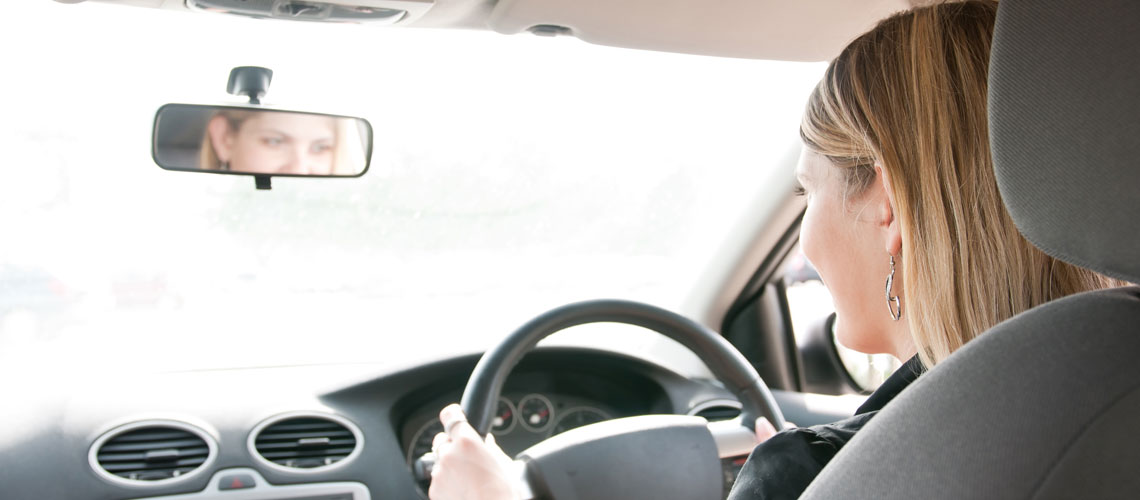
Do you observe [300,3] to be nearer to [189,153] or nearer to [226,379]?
[189,153]

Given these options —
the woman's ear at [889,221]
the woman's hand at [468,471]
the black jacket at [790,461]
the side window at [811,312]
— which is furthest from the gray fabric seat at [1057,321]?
the side window at [811,312]

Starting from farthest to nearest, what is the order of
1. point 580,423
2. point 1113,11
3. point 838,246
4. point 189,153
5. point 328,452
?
point 580,423
point 328,452
point 189,153
point 838,246
point 1113,11

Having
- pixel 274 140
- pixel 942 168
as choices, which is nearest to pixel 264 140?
pixel 274 140

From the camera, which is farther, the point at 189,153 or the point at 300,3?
the point at 189,153

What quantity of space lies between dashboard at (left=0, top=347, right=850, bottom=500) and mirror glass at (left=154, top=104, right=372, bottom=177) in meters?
0.69

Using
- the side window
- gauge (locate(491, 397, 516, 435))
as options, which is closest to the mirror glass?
gauge (locate(491, 397, 516, 435))

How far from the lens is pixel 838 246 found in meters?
1.84

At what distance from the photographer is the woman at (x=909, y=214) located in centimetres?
148

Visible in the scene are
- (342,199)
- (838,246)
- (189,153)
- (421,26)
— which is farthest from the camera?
(342,199)

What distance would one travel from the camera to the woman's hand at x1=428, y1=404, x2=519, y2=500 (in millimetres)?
1953

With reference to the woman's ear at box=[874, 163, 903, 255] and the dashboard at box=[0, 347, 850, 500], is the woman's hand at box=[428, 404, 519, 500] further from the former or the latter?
the dashboard at box=[0, 347, 850, 500]

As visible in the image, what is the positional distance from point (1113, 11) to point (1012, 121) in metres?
0.14

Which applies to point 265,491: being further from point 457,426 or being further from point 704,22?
point 704,22

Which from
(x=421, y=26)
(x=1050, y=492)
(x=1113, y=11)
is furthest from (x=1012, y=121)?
(x=421, y=26)
